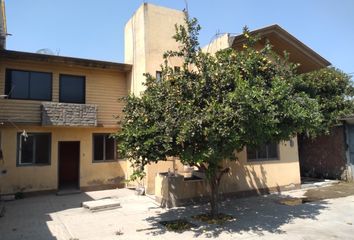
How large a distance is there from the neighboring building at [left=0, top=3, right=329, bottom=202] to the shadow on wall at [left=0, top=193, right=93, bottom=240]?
1.38 meters

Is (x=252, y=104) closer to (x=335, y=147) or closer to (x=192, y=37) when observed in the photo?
(x=192, y=37)

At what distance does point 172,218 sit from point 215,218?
52.9 inches

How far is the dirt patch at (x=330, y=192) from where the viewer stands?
12547 millimetres

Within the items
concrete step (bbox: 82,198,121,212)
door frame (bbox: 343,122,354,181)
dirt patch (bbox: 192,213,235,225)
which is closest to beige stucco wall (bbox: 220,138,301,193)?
dirt patch (bbox: 192,213,235,225)

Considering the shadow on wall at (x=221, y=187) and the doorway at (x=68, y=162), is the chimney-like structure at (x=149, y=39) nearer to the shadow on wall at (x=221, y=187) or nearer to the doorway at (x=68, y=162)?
the shadow on wall at (x=221, y=187)

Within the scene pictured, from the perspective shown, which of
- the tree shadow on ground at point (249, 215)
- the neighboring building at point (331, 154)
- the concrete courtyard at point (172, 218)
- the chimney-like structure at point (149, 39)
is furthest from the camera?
the neighboring building at point (331, 154)

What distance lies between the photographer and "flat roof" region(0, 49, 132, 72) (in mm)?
13173

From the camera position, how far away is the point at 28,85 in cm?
1390

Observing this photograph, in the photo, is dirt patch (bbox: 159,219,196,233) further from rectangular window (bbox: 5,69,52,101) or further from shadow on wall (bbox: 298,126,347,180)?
shadow on wall (bbox: 298,126,347,180)

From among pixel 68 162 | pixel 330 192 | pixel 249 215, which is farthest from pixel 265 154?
pixel 68 162

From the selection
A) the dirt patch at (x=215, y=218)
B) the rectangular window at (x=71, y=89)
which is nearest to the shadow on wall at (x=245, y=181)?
the dirt patch at (x=215, y=218)

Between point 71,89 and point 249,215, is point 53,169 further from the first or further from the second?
point 249,215

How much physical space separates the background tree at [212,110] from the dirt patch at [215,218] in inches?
8.3

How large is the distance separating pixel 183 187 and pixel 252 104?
16.8 ft
